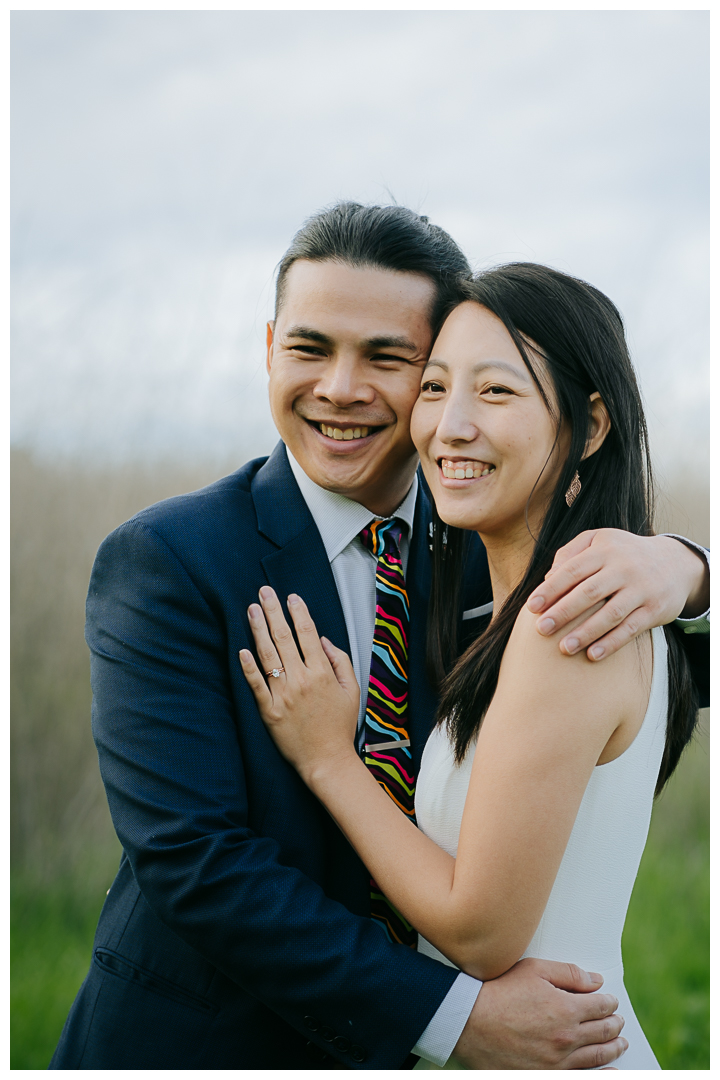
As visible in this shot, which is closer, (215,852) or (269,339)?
(215,852)

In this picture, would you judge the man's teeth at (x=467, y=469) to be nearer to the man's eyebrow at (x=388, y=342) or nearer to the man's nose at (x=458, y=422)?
the man's nose at (x=458, y=422)

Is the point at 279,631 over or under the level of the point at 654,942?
over

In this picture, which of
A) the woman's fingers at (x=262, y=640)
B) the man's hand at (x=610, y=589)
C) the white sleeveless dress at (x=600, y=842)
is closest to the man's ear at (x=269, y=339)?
the woman's fingers at (x=262, y=640)

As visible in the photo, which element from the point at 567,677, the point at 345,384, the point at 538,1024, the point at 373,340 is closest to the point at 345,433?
the point at 345,384

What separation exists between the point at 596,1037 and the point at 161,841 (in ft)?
3.24

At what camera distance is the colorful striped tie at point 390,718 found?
1.98 metres

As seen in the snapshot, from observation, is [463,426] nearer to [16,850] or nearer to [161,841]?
[161,841]

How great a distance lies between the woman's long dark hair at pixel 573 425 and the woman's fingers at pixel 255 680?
40cm

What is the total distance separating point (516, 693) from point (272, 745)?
1.89 ft

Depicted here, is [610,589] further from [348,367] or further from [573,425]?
[348,367]

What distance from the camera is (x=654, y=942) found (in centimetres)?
433

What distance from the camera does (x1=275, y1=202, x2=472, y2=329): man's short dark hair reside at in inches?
86.7

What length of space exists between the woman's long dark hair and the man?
0.14 meters
